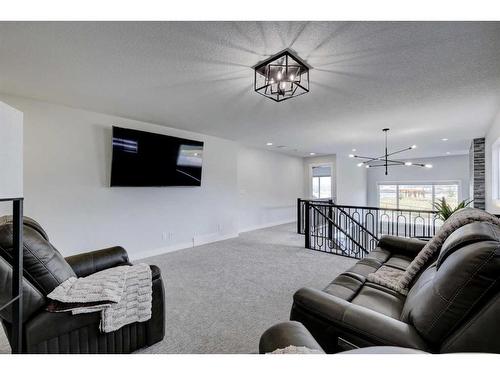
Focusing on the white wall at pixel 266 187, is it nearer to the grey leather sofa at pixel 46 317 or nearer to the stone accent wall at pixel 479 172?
the stone accent wall at pixel 479 172

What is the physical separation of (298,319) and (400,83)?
260 centimetres

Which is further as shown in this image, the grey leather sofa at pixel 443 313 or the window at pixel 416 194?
the window at pixel 416 194

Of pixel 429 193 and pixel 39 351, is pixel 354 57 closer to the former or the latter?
pixel 39 351

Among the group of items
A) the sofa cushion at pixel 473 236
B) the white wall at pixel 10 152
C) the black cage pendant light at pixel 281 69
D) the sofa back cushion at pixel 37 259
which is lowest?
the sofa back cushion at pixel 37 259

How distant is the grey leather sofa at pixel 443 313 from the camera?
0.84 m

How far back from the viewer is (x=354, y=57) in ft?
6.42

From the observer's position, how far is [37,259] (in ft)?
4.34

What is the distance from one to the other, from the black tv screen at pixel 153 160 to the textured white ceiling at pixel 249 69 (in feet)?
1.23

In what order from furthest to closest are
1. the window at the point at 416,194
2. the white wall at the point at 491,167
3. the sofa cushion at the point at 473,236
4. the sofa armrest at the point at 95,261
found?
the window at the point at 416,194
the white wall at the point at 491,167
the sofa armrest at the point at 95,261
the sofa cushion at the point at 473,236

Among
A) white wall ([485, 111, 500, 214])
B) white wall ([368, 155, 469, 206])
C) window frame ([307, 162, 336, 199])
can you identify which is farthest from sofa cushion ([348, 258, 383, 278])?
white wall ([368, 155, 469, 206])

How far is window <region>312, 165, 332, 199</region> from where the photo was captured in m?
8.44

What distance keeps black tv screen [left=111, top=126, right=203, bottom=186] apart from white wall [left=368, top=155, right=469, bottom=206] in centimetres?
796

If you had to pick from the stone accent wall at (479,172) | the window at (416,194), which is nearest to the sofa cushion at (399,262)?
the stone accent wall at (479,172)

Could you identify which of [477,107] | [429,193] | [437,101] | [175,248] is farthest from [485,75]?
[429,193]
